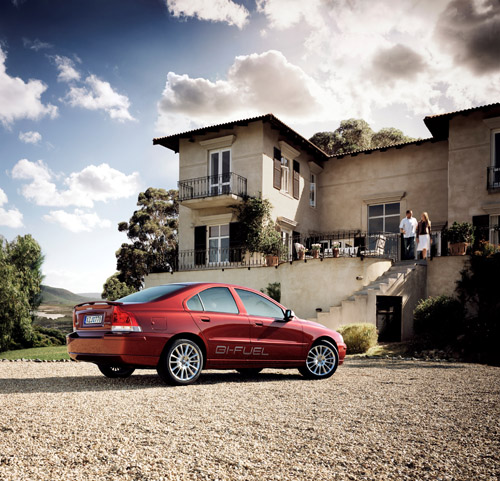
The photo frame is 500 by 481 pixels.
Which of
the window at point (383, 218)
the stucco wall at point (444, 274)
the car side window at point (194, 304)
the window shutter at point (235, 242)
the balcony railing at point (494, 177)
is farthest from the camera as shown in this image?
the window at point (383, 218)

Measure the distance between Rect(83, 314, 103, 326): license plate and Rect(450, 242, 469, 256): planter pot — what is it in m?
13.1

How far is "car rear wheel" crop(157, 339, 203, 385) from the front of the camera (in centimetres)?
710

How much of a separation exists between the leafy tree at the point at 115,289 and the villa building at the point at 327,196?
721 cm

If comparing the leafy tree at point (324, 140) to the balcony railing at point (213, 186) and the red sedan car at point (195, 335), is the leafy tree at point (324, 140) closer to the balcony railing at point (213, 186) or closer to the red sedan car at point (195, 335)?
the balcony railing at point (213, 186)

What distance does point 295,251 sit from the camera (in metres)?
23.9

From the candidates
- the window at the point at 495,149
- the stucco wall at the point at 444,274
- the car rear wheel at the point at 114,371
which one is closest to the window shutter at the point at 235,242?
the stucco wall at the point at 444,274

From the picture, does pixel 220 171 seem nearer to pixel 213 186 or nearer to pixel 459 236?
pixel 213 186

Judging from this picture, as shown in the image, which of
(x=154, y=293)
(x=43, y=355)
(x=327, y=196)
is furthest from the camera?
(x=327, y=196)

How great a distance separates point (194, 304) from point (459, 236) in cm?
1277

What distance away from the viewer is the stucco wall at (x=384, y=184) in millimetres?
23594

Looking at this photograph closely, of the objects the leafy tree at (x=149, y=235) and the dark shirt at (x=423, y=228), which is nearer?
the dark shirt at (x=423, y=228)

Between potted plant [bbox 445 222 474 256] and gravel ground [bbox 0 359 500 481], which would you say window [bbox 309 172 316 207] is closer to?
potted plant [bbox 445 222 474 256]

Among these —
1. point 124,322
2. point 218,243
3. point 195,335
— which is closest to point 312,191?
point 218,243

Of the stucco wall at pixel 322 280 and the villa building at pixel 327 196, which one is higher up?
the villa building at pixel 327 196
